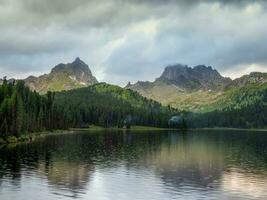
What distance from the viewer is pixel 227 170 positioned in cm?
11488

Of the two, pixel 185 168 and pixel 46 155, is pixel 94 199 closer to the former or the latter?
pixel 185 168

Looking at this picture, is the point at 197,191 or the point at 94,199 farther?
the point at 197,191

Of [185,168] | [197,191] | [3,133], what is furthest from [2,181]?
[3,133]

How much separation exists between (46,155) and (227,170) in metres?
54.2

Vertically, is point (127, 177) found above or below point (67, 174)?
below

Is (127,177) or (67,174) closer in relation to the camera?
(127,177)

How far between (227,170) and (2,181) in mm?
54001

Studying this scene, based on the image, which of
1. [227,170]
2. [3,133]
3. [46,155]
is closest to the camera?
[227,170]

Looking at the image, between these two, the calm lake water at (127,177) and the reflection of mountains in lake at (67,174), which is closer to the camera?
the calm lake water at (127,177)

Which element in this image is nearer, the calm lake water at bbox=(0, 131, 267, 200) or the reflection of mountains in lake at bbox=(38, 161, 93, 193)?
the calm lake water at bbox=(0, 131, 267, 200)

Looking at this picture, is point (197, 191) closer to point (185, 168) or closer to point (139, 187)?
point (139, 187)

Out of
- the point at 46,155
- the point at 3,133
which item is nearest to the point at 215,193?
the point at 46,155

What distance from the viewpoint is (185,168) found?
115 meters

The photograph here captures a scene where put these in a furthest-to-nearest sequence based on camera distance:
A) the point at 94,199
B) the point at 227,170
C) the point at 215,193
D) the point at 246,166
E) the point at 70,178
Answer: the point at 246,166
the point at 227,170
the point at 70,178
the point at 215,193
the point at 94,199
